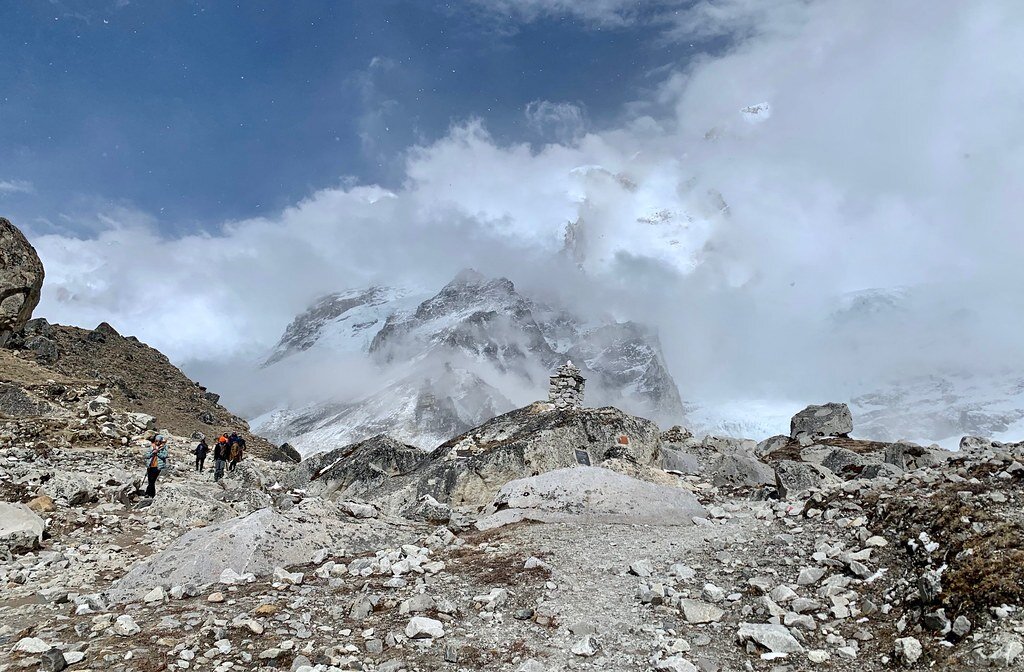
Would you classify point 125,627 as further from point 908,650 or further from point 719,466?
point 719,466

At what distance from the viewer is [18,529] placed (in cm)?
1430

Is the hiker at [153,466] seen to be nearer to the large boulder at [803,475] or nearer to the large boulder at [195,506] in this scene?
the large boulder at [195,506]

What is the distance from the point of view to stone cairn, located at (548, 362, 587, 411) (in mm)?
35312

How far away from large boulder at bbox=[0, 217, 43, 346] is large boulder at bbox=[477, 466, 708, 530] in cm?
3361

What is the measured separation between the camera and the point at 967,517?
10023mm

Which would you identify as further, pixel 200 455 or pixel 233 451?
pixel 233 451

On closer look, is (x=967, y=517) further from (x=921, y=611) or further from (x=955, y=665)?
(x=955, y=665)

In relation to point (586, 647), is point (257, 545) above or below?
above

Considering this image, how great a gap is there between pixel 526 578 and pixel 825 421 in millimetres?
55660

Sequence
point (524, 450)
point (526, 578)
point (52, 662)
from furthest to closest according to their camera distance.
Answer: point (524, 450) < point (526, 578) < point (52, 662)

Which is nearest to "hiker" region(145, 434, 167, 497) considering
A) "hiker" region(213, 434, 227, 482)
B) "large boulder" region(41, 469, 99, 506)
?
"large boulder" region(41, 469, 99, 506)

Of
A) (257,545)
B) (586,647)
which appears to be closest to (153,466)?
(257,545)

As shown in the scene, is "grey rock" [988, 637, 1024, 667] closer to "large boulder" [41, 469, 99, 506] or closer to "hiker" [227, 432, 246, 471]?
"large boulder" [41, 469, 99, 506]

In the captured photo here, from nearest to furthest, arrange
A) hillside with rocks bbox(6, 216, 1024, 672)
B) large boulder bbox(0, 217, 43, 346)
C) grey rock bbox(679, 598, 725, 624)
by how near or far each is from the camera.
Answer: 1. hillside with rocks bbox(6, 216, 1024, 672)
2. grey rock bbox(679, 598, 725, 624)
3. large boulder bbox(0, 217, 43, 346)
